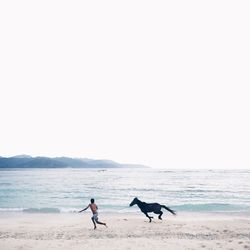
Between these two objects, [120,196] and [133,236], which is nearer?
[133,236]

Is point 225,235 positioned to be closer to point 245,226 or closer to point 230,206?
point 245,226

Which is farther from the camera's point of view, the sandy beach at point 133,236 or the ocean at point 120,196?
the ocean at point 120,196

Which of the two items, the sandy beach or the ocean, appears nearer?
the sandy beach

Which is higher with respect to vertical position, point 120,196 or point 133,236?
point 120,196

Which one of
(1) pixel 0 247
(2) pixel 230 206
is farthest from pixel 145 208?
(2) pixel 230 206

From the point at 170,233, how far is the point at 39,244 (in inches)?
219

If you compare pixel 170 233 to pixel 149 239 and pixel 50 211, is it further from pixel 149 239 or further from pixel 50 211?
pixel 50 211

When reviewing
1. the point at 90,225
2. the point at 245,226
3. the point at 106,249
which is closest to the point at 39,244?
the point at 106,249

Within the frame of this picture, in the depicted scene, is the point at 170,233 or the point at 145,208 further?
the point at 145,208

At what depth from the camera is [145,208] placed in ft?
57.0

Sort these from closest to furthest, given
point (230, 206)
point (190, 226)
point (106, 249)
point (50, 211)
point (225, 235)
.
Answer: point (106, 249) → point (225, 235) → point (190, 226) → point (50, 211) → point (230, 206)

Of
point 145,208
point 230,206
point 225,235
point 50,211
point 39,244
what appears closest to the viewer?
point 39,244

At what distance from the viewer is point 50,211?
85.4 ft

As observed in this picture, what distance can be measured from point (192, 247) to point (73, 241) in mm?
4456
